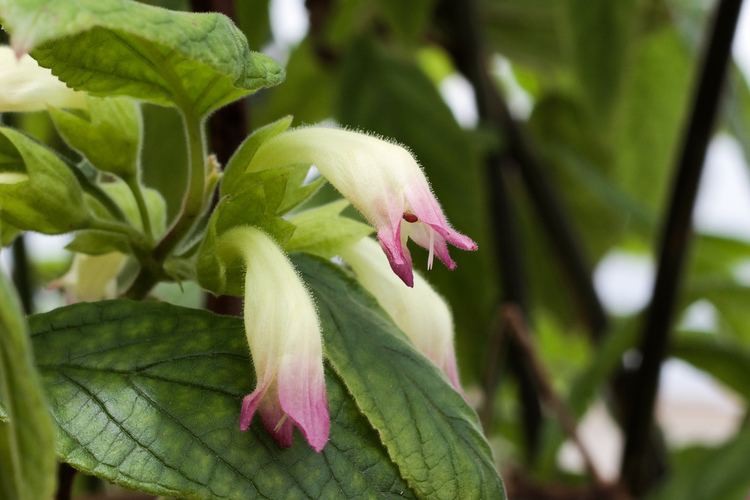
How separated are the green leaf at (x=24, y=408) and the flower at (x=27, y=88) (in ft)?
0.33

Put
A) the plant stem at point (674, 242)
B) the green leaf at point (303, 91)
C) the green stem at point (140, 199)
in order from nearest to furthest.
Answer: the green stem at point (140, 199) < the plant stem at point (674, 242) < the green leaf at point (303, 91)

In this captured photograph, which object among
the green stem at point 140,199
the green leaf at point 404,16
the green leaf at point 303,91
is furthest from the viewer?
the green leaf at point 303,91

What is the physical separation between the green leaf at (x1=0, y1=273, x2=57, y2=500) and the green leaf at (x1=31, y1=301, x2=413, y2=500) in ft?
0.15

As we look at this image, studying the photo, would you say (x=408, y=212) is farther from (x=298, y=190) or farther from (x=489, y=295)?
(x=489, y=295)

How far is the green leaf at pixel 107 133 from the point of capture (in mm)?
226

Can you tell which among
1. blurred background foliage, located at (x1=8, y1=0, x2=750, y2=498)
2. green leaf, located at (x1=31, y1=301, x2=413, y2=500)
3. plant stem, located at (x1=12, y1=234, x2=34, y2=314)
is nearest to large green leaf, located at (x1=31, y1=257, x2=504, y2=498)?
green leaf, located at (x1=31, y1=301, x2=413, y2=500)

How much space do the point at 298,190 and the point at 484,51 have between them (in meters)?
0.49

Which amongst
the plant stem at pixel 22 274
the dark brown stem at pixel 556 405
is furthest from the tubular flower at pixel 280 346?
the plant stem at pixel 22 274

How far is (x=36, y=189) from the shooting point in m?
0.21

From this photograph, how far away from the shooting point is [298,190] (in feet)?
0.71

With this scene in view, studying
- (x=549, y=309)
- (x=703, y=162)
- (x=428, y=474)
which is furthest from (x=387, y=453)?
(x=549, y=309)

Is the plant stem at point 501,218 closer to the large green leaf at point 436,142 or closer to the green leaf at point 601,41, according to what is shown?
the large green leaf at point 436,142

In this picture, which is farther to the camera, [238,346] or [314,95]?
[314,95]

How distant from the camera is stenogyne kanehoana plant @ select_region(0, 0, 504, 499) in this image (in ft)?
0.61
